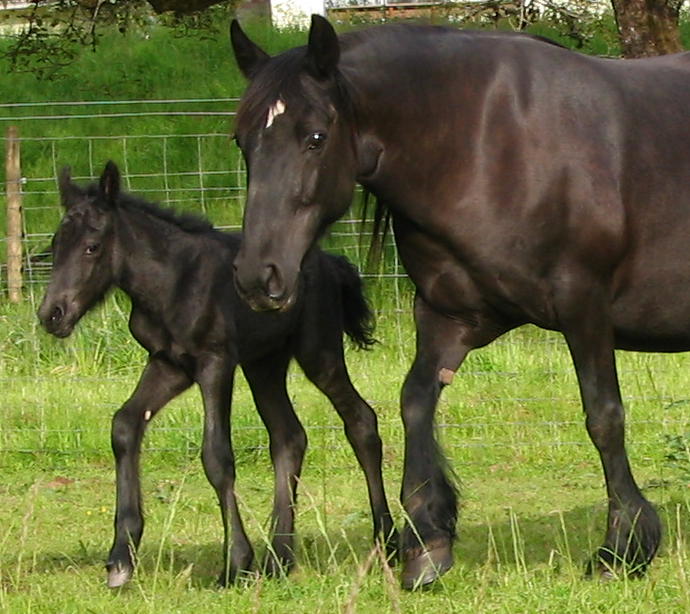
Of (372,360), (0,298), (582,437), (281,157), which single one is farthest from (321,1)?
(281,157)

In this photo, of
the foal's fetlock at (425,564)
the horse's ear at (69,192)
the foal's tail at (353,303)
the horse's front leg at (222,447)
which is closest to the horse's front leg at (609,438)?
the foal's fetlock at (425,564)

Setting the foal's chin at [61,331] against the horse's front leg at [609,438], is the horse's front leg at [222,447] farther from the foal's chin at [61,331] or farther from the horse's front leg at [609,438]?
the horse's front leg at [609,438]

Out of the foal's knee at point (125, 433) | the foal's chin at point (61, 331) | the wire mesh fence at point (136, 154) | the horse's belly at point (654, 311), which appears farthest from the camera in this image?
the wire mesh fence at point (136, 154)

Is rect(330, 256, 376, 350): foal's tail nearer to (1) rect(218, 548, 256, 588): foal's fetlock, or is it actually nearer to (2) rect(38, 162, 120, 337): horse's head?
(2) rect(38, 162, 120, 337): horse's head

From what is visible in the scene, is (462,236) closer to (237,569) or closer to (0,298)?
(237,569)

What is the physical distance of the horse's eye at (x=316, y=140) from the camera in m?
4.80

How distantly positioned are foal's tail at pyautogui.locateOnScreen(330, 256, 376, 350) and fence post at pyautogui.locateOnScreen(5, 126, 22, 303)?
5.00 meters

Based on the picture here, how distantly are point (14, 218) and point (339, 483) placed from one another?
4649 mm

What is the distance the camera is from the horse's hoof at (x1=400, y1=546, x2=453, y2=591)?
17.1 feet

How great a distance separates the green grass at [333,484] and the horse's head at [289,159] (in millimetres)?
745

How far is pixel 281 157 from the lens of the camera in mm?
4789

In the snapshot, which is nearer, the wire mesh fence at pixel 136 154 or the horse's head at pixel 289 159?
the horse's head at pixel 289 159

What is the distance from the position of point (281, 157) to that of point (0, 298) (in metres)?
7.67

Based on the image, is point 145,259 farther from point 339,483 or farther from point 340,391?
point 339,483
